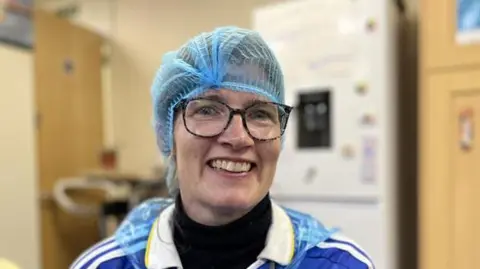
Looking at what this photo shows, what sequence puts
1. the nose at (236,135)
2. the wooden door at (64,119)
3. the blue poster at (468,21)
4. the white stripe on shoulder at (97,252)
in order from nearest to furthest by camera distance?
the nose at (236,135) < the white stripe on shoulder at (97,252) < the blue poster at (468,21) < the wooden door at (64,119)

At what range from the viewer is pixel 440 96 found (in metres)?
2.11

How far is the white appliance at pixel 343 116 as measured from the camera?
218cm

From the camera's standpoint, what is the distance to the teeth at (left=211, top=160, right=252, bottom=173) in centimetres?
89

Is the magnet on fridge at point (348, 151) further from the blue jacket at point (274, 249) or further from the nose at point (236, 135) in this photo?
the nose at point (236, 135)

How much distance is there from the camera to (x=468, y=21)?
204 cm

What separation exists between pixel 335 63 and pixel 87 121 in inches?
80.5

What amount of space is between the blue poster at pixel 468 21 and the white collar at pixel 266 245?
4.65 feet

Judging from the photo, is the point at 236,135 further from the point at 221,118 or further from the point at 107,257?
the point at 107,257

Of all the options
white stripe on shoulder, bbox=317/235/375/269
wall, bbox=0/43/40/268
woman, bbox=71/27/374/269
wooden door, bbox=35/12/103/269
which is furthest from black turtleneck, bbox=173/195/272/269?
wooden door, bbox=35/12/103/269

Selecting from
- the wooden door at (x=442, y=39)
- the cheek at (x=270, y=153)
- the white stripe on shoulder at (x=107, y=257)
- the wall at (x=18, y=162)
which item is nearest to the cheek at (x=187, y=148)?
the cheek at (x=270, y=153)

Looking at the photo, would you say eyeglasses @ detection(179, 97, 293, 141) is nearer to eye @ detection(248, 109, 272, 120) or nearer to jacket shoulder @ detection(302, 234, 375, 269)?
eye @ detection(248, 109, 272, 120)

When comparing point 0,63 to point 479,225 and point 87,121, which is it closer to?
point 87,121

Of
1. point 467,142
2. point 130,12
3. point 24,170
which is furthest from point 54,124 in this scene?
point 467,142

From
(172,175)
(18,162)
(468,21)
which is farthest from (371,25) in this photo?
(18,162)
